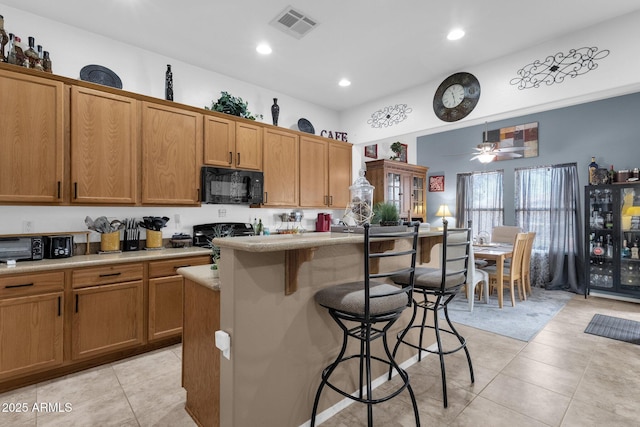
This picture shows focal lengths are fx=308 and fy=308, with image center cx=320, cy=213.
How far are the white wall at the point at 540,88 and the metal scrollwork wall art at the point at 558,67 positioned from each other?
40mm

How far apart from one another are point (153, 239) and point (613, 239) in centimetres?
624

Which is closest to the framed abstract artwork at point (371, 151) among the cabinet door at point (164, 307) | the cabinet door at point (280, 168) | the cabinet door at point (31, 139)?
the cabinet door at point (280, 168)

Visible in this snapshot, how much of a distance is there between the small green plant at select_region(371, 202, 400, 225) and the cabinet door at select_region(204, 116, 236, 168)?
216cm

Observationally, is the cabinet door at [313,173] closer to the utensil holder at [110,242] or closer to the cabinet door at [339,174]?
the cabinet door at [339,174]

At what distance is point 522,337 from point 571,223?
10.7ft

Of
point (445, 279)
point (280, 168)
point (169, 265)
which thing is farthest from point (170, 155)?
point (445, 279)

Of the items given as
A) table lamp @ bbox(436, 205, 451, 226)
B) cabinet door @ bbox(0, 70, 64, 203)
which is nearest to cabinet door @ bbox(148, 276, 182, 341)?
cabinet door @ bbox(0, 70, 64, 203)

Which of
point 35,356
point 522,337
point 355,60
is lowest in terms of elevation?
point 522,337

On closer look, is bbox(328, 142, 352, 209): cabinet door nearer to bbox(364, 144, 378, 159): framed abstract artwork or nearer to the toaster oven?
A: bbox(364, 144, 378, 159): framed abstract artwork

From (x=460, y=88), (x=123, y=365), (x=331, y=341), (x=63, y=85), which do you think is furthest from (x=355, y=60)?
(x=123, y=365)

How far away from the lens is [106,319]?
101 inches

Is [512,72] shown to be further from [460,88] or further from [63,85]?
[63,85]

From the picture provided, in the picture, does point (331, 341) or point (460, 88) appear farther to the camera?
point (460, 88)

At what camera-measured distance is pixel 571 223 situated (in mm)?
5266
